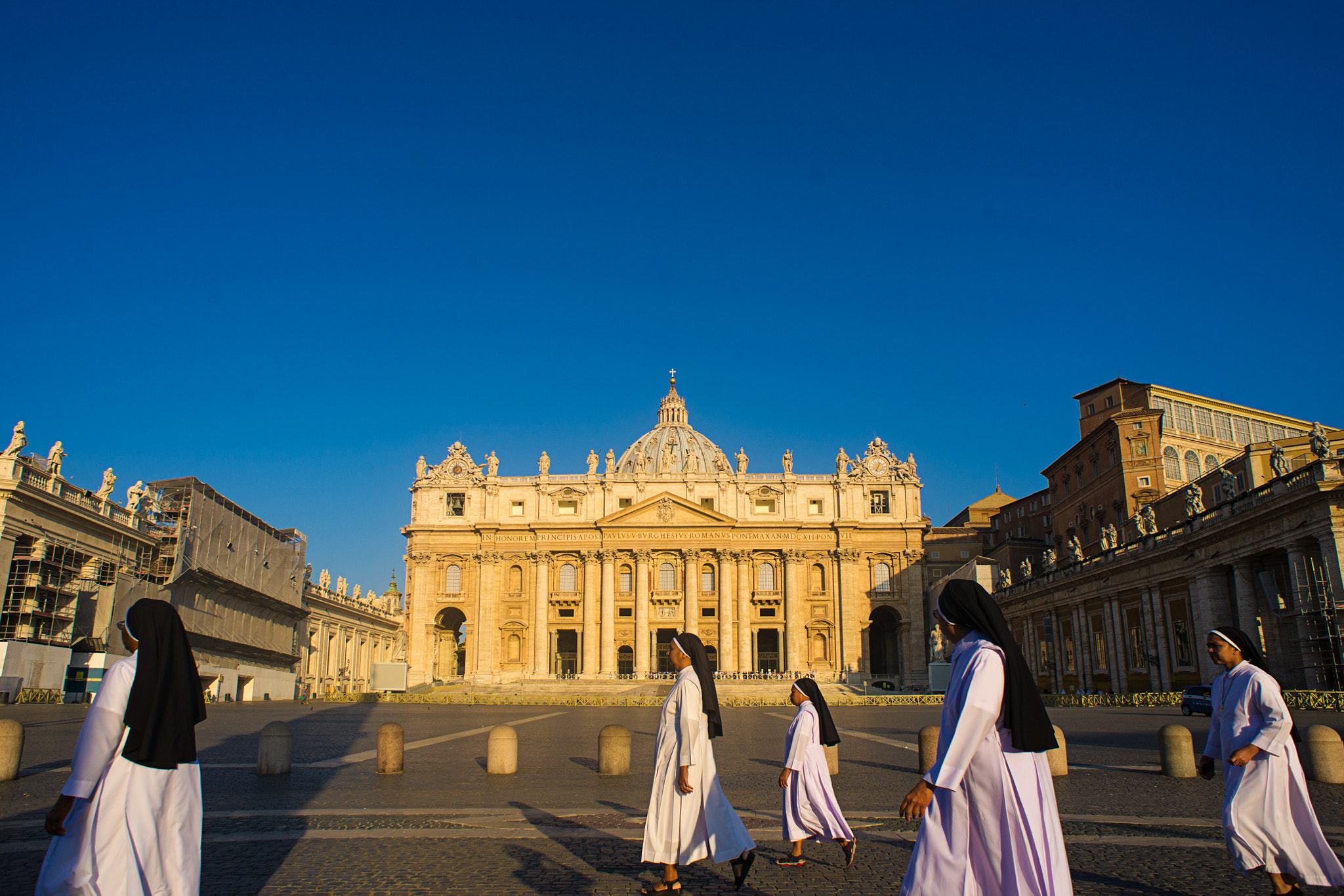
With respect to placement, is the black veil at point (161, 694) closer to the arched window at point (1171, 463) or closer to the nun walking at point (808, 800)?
the nun walking at point (808, 800)

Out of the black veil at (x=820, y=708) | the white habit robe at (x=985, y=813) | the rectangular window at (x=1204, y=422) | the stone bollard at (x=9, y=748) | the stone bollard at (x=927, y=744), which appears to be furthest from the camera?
the rectangular window at (x=1204, y=422)

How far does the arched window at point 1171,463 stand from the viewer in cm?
4641

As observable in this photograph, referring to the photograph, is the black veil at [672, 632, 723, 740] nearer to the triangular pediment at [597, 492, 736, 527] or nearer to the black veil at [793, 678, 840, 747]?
the black veil at [793, 678, 840, 747]

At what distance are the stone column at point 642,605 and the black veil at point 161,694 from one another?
64263mm

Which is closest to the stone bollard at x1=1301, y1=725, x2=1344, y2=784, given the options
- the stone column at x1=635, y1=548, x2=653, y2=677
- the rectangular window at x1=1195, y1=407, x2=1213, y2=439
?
the rectangular window at x1=1195, y1=407, x2=1213, y2=439

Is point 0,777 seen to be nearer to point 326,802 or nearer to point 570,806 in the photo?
point 326,802

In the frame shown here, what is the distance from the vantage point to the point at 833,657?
6912 cm

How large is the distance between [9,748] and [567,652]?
208 ft

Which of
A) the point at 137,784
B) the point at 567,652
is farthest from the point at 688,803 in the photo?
the point at 567,652

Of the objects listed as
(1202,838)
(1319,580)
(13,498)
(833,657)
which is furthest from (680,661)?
(833,657)

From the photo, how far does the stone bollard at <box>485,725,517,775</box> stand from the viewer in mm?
13492

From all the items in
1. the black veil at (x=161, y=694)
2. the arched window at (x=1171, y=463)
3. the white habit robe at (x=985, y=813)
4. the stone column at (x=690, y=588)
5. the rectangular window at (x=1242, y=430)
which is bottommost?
the white habit robe at (x=985, y=813)

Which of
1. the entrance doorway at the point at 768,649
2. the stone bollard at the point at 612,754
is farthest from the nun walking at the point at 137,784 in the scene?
the entrance doorway at the point at 768,649

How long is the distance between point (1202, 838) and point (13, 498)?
38.5 m
